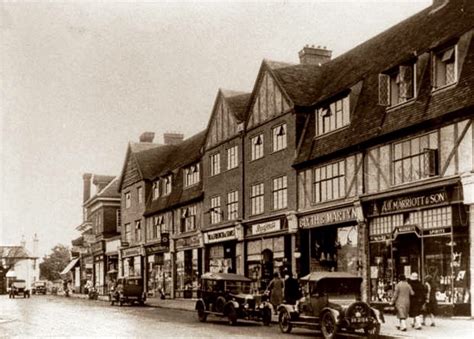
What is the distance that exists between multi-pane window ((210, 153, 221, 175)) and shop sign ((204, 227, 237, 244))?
3412mm

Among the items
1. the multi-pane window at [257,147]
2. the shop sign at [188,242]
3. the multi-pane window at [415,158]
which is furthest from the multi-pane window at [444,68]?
the shop sign at [188,242]

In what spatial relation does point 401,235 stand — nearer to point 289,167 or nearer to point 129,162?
point 289,167

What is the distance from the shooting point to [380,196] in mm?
23344

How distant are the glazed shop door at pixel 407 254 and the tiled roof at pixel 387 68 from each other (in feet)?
11.7

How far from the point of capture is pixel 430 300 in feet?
63.7

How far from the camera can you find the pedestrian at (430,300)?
18.6m

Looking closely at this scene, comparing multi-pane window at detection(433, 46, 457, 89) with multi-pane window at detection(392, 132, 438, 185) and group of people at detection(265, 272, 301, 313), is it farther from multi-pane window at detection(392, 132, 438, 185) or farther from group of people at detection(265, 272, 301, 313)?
group of people at detection(265, 272, 301, 313)

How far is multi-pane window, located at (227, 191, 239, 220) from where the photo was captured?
3575 centimetres

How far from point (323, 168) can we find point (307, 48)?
9484mm

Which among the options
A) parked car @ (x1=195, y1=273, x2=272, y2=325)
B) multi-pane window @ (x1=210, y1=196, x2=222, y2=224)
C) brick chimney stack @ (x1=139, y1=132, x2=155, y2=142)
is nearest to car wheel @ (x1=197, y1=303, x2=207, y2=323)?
parked car @ (x1=195, y1=273, x2=272, y2=325)

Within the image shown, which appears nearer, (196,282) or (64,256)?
(196,282)

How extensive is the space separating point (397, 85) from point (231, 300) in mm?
9186

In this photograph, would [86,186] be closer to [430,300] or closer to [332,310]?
[430,300]

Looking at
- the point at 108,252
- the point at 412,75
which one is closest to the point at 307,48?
the point at 412,75
